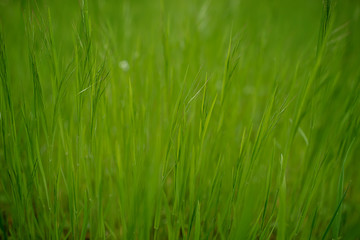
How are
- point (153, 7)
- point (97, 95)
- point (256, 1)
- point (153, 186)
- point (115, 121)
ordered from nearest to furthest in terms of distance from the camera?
point (153, 186)
point (97, 95)
point (115, 121)
point (256, 1)
point (153, 7)

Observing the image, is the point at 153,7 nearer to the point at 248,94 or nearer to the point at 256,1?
the point at 256,1

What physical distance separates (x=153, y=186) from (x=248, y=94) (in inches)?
41.6

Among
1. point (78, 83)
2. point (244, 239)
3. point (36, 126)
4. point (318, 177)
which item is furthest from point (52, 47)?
point (318, 177)

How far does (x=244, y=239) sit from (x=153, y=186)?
0.28m

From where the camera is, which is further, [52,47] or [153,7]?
[153,7]

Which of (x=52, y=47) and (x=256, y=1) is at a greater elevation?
(x=256, y=1)

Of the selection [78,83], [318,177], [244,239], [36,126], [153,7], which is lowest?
[244,239]

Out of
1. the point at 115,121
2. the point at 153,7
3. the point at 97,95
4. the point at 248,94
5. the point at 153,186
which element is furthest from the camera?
the point at 153,7

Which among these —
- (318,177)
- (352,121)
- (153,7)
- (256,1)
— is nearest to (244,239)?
(318,177)

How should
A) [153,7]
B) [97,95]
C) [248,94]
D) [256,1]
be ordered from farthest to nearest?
[153,7] < [256,1] < [248,94] < [97,95]

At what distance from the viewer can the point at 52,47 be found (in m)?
0.60

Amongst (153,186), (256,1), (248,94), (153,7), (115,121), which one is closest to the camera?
(153,186)

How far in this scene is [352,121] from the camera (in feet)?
2.09

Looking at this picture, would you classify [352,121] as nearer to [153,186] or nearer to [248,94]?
[153,186]
